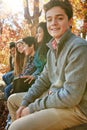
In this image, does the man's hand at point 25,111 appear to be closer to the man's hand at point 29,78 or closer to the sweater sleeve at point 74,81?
the sweater sleeve at point 74,81

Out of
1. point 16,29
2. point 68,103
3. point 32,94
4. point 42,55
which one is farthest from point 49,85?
point 16,29

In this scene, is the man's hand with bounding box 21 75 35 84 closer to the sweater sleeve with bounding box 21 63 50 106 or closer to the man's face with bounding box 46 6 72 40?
the sweater sleeve with bounding box 21 63 50 106

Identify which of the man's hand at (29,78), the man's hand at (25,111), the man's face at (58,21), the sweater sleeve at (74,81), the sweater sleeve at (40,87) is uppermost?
the man's face at (58,21)

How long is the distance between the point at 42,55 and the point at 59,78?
1910 mm

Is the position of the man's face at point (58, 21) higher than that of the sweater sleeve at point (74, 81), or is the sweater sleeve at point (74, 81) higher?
the man's face at point (58, 21)

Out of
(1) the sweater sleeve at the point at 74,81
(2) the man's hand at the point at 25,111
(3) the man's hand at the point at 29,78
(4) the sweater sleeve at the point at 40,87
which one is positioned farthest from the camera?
(3) the man's hand at the point at 29,78

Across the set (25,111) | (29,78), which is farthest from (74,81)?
(29,78)

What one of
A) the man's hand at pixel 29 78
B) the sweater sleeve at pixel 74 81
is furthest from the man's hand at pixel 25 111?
the man's hand at pixel 29 78

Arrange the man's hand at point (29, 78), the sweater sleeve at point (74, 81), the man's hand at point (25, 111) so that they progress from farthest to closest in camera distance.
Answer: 1. the man's hand at point (29, 78)
2. the man's hand at point (25, 111)
3. the sweater sleeve at point (74, 81)

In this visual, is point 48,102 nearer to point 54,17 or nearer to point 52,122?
point 52,122

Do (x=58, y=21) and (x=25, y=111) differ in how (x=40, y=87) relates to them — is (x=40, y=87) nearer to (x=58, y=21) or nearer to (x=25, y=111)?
(x=25, y=111)

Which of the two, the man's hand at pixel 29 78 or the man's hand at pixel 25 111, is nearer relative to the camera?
the man's hand at pixel 25 111

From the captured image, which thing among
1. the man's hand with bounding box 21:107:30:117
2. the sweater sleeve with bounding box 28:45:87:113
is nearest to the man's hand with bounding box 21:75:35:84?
the man's hand with bounding box 21:107:30:117

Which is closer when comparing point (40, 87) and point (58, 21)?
point (58, 21)
